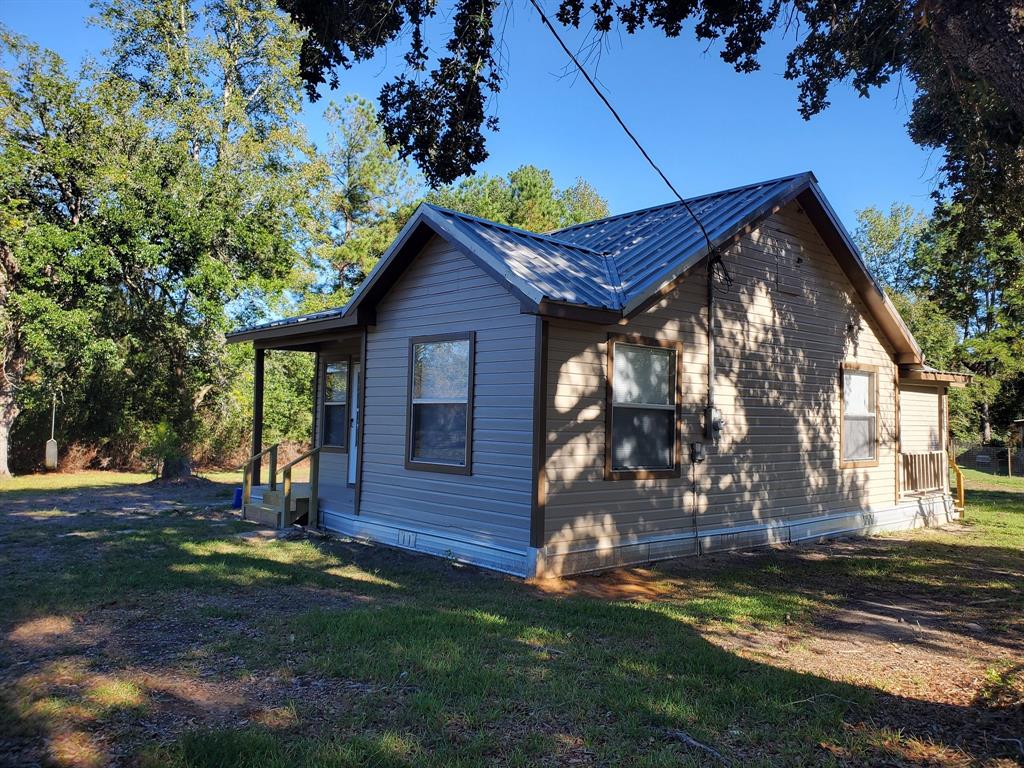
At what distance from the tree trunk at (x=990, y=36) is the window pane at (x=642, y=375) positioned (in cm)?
428

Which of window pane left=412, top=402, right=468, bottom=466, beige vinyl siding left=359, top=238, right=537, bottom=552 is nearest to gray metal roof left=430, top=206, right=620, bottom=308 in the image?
beige vinyl siding left=359, top=238, right=537, bottom=552

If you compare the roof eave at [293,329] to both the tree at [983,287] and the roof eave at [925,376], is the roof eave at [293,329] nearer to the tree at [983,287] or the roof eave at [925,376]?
the tree at [983,287]

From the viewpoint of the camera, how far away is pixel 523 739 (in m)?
3.54

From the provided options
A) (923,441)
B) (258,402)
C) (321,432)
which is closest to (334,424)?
(321,432)

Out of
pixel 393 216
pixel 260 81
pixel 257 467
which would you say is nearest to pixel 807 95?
pixel 257 467

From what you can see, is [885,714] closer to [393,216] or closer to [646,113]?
[646,113]

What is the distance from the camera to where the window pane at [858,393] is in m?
11.4

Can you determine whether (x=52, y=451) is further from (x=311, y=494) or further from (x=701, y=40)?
A: (x=701, y=40)

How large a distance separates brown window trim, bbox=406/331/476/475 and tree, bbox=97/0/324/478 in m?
11.0

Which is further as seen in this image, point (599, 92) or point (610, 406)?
point (610, 406)

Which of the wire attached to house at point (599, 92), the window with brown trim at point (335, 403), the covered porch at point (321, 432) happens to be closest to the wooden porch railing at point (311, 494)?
the covered porch at point (321, 432)

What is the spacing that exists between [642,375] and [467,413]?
2.10 metres

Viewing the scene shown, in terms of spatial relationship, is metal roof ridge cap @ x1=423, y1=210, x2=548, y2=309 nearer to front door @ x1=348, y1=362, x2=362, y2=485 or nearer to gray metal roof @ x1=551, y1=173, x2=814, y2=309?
gray metal roof @ x1=551, y1=173, x2=814, y2=309

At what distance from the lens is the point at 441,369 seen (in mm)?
8586
